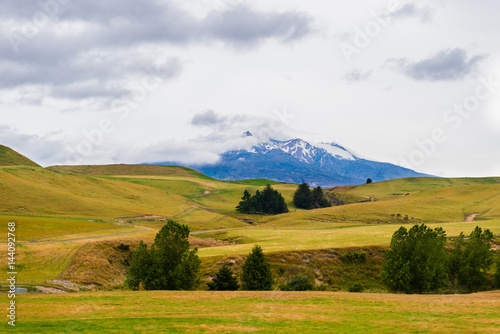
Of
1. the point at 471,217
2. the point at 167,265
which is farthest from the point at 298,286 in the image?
the point at 471,217

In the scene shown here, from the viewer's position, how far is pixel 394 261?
2092 inches

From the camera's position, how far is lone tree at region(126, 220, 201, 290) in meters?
47.6

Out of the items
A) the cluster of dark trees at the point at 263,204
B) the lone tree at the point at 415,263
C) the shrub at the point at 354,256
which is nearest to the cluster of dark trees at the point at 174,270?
the lone tree at the point at 415,263

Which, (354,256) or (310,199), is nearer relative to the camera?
(354,256)

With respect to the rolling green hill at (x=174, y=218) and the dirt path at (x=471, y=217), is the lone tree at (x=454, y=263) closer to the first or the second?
the rolling green hill at (x=174, y=218)

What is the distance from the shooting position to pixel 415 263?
53.1m

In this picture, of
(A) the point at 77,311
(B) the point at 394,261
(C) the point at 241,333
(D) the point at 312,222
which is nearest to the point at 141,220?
(D) the point at 312,222

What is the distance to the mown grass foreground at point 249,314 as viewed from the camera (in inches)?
909

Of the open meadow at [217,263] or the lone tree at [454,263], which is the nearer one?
the open meadow at [217,263]

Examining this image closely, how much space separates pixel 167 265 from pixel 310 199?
140847mm

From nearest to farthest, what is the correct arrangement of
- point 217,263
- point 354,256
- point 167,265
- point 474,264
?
point 167,265 → point 474,264 → point 217,263 → point 354,256

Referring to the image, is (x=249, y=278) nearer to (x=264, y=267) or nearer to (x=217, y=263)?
(x=264, y=267)

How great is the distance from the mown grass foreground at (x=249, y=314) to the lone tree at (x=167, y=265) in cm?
1159

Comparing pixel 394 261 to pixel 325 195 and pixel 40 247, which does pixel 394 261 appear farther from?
pixel 325 195
